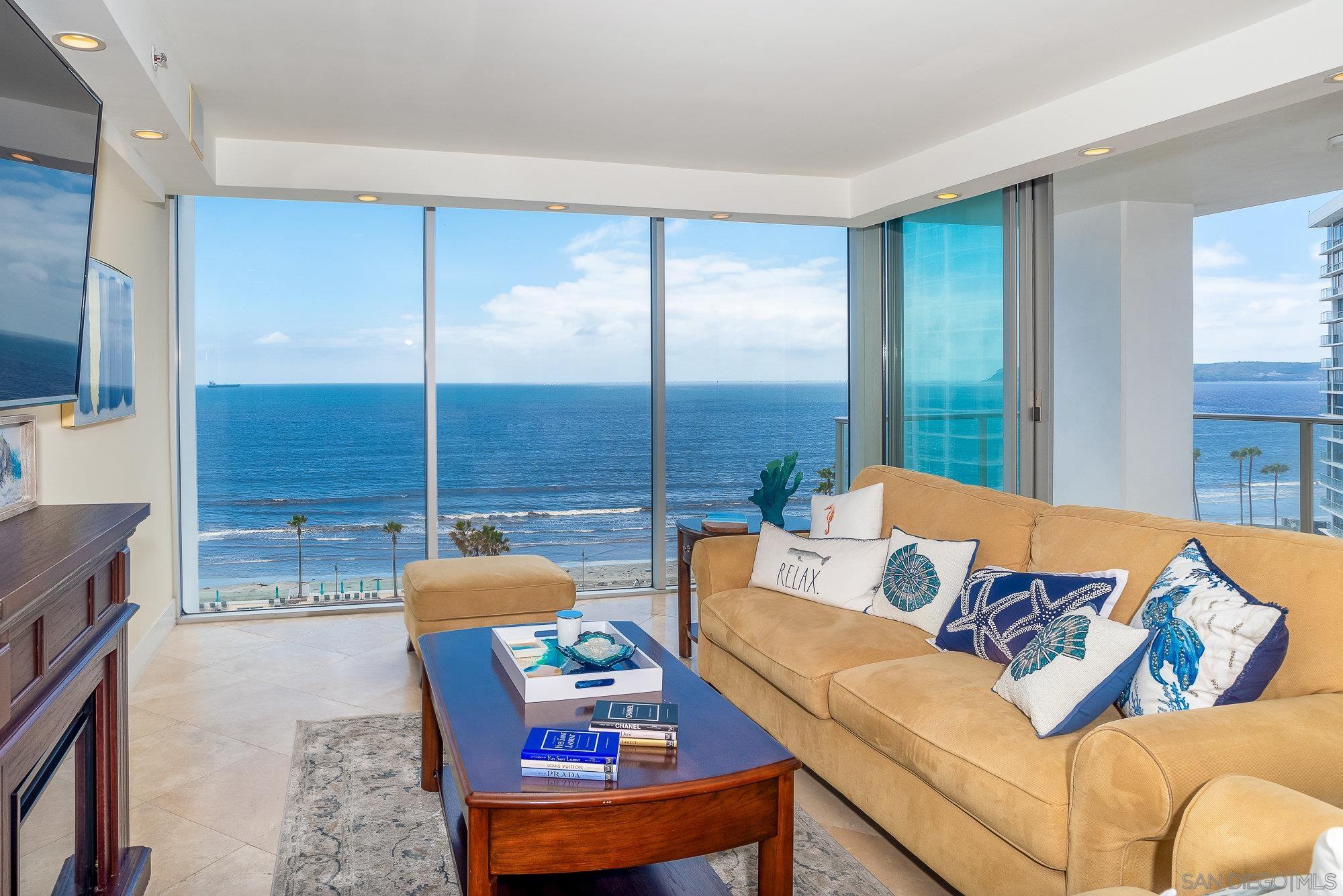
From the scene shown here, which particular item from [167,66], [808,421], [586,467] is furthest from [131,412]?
[808,421]

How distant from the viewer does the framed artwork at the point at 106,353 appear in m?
3.21

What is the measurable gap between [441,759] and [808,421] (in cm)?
368

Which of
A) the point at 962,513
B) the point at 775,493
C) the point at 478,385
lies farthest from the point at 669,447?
the point at 962,513

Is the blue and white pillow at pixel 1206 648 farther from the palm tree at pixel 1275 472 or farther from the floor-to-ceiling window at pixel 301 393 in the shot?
the palm tree at pixel 1275 472

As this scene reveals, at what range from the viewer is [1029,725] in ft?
6.79

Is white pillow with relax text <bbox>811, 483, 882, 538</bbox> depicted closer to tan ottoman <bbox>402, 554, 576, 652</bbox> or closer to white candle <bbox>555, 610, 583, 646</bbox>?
tan ottoman <bbox>402, 554, 576, 652</bbox>

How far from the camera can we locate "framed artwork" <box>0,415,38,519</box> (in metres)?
2.16

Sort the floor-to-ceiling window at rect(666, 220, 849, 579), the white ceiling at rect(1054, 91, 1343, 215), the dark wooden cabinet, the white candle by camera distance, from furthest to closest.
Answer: the floor-to-ceiling window at rect(666, 220, 849, 579), the white ceiling at rect(1054, 91, 1343, 215), the white candle, the dark wooden cabinet

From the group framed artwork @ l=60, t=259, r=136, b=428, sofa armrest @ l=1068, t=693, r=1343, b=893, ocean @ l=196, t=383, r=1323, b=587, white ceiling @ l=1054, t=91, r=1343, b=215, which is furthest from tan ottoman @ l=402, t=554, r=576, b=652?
white ceiling @ l=1054, t=91, r=1343, b=215

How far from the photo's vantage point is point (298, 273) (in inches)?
200

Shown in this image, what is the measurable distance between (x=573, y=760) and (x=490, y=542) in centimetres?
390

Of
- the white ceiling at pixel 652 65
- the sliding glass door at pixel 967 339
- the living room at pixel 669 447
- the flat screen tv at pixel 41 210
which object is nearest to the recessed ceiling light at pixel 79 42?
the living room at pixel 669 447

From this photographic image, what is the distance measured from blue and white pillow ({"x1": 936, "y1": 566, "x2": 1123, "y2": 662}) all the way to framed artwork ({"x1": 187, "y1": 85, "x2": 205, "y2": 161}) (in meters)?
3.18

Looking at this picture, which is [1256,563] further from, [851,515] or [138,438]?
[138,438]
